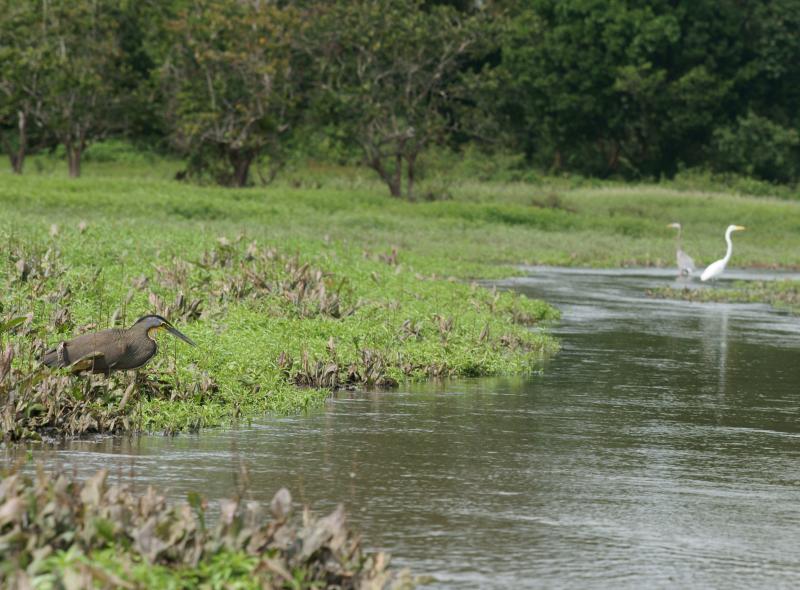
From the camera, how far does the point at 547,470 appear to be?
9164 mm

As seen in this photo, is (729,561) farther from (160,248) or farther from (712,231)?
(712,231)

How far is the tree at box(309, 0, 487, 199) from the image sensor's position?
43.8 metres

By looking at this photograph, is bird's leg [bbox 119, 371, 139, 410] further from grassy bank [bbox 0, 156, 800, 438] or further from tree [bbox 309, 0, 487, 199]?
tree [bbox 309, 0, 487, 199]

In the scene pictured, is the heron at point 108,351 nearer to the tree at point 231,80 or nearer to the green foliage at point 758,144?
the tree at point 231,80

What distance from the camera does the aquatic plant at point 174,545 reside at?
19.0ft

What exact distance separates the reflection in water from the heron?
1.80 feet

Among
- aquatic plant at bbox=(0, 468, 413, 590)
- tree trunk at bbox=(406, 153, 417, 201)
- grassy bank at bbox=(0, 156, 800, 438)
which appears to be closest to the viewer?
aquatic plant at bbox=(0, 468, 413, 590)

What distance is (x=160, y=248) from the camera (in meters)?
18.8

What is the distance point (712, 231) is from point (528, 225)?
5528 millimetres

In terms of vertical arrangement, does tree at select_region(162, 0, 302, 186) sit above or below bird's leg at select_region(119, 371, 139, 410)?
above

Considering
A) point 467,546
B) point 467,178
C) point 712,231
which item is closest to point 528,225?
point 712,231

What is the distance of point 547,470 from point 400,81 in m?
38.2

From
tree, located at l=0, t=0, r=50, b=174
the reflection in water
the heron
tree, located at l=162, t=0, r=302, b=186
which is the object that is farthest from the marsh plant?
tree, located at l=0, t=0, r=50, b=174

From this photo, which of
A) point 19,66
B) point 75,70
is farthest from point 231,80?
point 19,66
